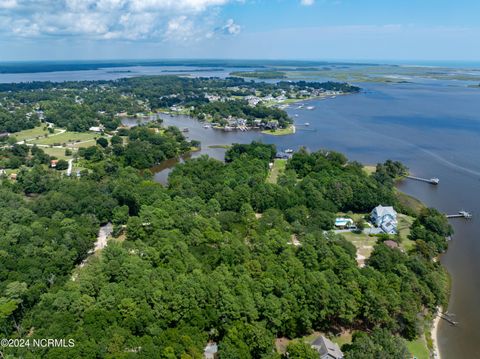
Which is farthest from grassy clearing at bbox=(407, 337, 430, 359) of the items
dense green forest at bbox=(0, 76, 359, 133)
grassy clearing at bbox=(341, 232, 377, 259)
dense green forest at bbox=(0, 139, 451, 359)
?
dense green forest at bbox=(0, 76, 359, 133)

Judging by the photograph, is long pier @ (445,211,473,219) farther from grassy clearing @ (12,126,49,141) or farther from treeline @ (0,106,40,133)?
treeline @ (0,106,40,133)

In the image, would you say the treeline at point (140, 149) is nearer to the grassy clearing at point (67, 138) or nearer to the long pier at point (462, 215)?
the grassy clearing at point (67, 138)

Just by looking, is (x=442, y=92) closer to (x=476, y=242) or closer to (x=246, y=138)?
(x=246, y=138)

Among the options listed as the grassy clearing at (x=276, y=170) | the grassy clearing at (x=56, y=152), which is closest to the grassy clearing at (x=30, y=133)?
the grassy clearing at (x=56, y=152)

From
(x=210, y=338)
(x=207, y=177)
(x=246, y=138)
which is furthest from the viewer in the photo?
(x=246, y=138)

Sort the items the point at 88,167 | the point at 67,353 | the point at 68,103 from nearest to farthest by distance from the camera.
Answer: the point at 67,353 → the point at 88,167 → the point at 68,103

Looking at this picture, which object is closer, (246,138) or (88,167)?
(88,167)

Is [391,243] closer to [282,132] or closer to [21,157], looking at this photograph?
[282,132]

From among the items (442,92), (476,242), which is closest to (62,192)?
(476,242)
